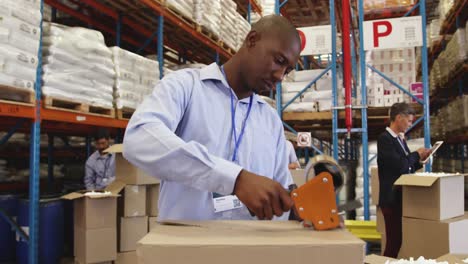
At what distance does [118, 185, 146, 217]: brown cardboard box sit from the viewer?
5.16m

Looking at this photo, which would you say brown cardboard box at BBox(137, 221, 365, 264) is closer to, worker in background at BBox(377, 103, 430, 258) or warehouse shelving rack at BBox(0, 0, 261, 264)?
warehouse shelving rack at BBox(0, 0, 261, 264)

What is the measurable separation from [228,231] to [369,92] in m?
6.23

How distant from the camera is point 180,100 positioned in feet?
5.21

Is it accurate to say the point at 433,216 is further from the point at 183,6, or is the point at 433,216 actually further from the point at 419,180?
the point at 183,6

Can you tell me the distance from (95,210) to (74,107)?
1.13 m

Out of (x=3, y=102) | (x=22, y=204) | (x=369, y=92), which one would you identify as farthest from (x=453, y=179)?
(x=22, y=204)

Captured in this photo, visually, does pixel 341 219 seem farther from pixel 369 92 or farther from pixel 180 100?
pixel 369 92

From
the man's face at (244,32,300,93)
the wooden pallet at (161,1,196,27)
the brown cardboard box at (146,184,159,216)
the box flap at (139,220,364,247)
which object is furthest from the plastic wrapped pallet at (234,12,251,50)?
the box flap at (139,220,364,247)

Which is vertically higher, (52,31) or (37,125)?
(52,31)

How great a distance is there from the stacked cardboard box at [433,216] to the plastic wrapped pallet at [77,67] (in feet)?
10.9

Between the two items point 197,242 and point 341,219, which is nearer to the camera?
point 197,242

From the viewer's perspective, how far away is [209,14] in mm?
7441

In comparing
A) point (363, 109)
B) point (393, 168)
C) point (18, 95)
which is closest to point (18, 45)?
point (18, 95)

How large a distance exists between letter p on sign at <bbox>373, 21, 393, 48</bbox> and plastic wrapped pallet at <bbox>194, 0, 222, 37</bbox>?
2703mm
